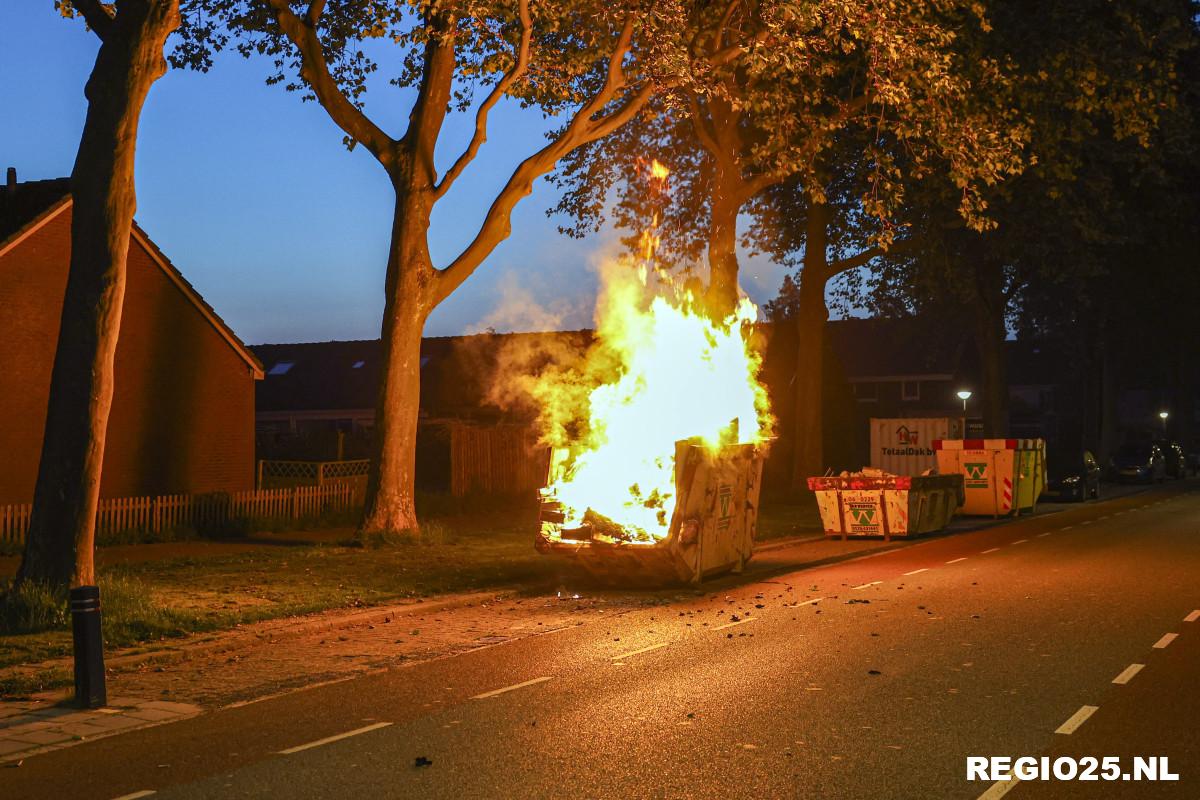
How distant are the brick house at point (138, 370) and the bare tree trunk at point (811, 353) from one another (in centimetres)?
1516

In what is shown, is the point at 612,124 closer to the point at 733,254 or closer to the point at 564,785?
the point at 733,254

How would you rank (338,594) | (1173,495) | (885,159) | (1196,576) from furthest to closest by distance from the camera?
(1173,495) → (885,159) → (1196,576) → (338,594)

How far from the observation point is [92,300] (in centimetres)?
1282

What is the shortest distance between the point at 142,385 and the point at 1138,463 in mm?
39810

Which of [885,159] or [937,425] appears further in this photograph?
[937,425]

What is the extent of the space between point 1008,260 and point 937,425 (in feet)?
24.2

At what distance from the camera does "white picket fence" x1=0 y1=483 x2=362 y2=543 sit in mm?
20156

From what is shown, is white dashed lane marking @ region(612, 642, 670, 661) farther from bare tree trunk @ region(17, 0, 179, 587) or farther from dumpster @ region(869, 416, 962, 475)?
dumpster @ region(869, 416, 962, 475)

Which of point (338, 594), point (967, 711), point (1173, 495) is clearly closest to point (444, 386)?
point (1173, 495)

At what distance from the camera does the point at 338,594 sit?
47.8ft

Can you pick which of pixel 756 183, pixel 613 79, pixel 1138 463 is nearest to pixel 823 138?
pixel 756 183

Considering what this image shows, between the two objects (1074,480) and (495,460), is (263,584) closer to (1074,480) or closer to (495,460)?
(495,460)

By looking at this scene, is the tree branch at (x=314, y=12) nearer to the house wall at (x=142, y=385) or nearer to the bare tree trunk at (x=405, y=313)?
the bare tree trunk at (x=405, y=313)

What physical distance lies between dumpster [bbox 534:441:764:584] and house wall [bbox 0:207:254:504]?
42.2ft
